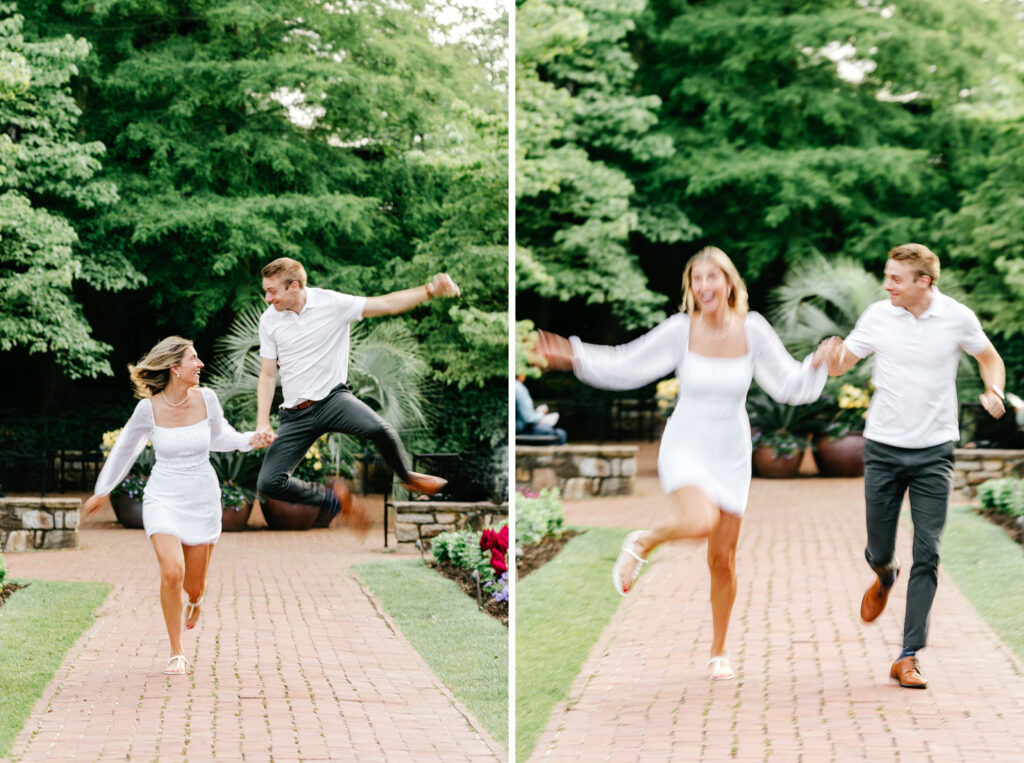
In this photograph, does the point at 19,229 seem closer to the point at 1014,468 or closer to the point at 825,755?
the point at 825,755

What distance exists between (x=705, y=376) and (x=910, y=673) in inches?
68.8

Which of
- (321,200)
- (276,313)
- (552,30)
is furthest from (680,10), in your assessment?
(276,313)

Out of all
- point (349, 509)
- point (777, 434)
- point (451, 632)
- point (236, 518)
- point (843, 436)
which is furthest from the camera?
point (777, 434)

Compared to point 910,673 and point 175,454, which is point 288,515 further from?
point 910,673

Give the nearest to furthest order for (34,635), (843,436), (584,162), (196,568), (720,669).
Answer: (720,669) < (196,568) < (34,635) < (843,436) < (584,162)

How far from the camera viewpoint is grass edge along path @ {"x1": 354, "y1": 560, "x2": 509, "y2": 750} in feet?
21.7

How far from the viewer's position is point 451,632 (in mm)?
7863

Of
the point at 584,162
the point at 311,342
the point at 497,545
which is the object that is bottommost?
the point at 497,545

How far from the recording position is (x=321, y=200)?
9242 mm

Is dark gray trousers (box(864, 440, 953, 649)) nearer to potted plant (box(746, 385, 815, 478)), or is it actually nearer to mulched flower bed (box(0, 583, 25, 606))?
mulched flower bed (box(0, 583, 25, 606))

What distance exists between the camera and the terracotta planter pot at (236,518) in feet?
31.0

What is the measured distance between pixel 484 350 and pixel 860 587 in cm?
445

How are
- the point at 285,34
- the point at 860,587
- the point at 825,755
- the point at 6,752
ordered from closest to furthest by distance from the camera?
the point at 825,755 < the point at 6,752 < the point at 860,587 < the point at 285,34

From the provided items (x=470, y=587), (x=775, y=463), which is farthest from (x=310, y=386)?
(x=775, y=463)
